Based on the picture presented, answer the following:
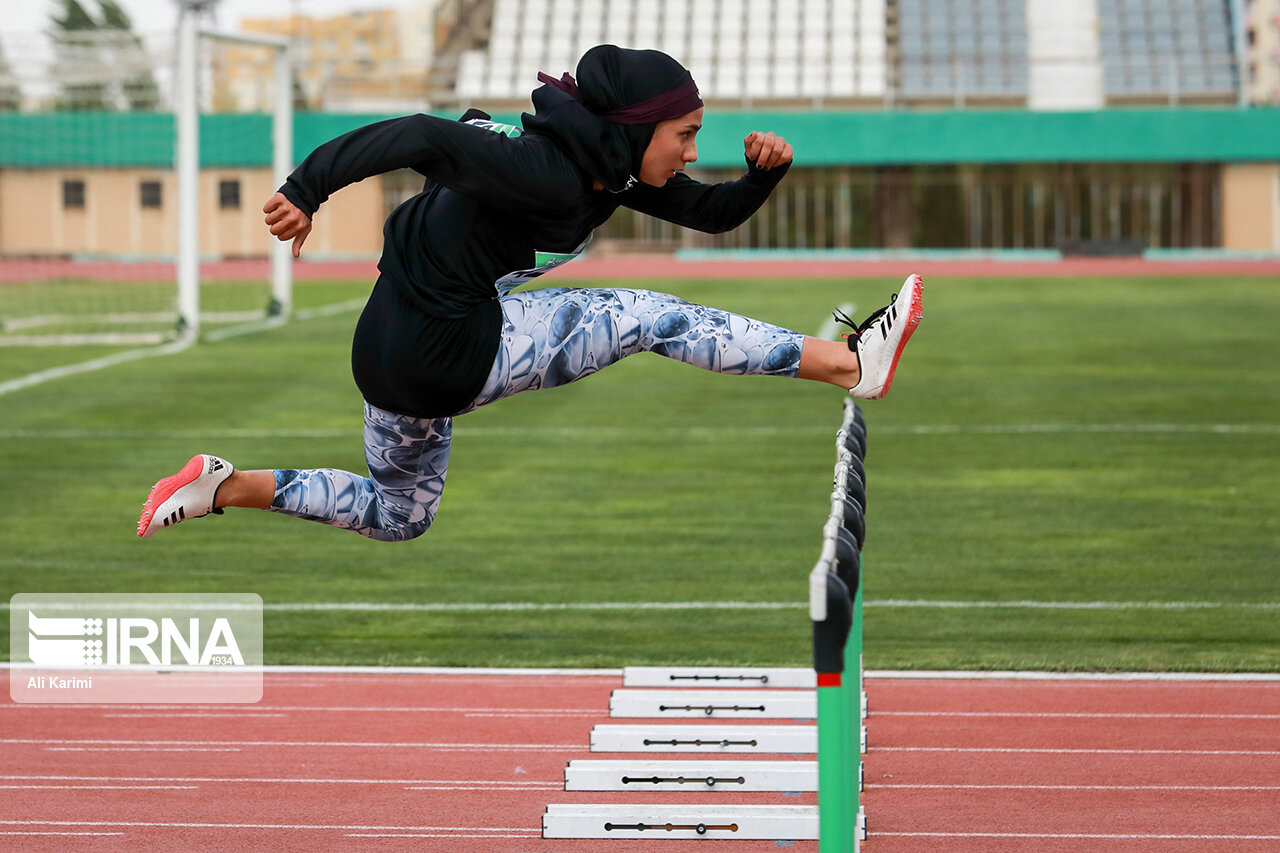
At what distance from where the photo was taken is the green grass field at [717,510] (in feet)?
30.7

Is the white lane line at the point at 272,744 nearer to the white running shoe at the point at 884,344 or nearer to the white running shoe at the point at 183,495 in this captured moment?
the white running shoe at the point at 183,495

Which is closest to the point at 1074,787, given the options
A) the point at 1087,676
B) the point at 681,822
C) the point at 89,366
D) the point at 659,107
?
the point at 681,822

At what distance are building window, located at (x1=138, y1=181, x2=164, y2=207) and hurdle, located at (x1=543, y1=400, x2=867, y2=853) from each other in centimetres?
2389

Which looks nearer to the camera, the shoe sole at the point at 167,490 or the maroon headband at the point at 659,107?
the maroon headband at the point at 659,107

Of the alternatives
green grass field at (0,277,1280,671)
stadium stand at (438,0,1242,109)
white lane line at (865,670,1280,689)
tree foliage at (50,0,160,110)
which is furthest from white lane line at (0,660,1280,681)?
stadium stand at (438,0,1242,109)

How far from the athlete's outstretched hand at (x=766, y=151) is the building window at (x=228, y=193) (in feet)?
113

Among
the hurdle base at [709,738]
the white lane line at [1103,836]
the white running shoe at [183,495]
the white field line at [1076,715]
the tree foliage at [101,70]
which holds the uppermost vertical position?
the tree foliage at [101,70]

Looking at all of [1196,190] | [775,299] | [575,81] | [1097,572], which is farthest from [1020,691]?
[1196,190]

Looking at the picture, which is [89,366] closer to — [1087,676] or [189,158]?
[189,158]

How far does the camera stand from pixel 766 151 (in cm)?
527

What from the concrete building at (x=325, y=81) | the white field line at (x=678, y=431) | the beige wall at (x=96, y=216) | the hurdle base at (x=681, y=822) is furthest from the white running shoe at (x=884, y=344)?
the concrete building at (x=325, y=81)

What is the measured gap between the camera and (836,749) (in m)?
3.63

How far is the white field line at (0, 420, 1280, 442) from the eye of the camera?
53.4ft

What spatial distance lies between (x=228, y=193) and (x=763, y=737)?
34.2 meters
